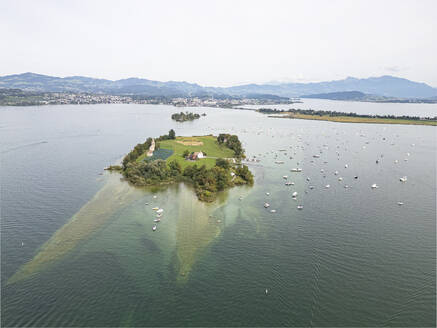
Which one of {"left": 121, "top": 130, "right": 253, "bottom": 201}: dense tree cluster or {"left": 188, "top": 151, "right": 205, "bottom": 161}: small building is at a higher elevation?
{"left": 188, "top": 151, "right": 205, "bottom": 161}: small building

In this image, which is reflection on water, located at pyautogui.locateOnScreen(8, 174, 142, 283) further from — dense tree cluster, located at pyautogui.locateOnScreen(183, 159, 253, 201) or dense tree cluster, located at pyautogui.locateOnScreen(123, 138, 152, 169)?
dense tree cluster, located at pyautogui.locateOnScreen(183, 159, 253, 201)

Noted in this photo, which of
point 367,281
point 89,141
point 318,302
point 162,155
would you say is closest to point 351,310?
point 318,302

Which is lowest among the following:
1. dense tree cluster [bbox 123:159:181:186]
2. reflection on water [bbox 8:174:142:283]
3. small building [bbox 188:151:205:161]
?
reflection on water [bbox 8:174:142:283]

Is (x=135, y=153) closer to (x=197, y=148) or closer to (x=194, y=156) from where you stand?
(x=194, y=156)

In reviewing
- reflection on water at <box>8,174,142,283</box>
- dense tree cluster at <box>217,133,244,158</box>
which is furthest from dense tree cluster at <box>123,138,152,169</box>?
dense tree cluster at <box>217,133,244,158</box>

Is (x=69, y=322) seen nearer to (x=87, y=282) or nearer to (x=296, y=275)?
(x=87, y=282)

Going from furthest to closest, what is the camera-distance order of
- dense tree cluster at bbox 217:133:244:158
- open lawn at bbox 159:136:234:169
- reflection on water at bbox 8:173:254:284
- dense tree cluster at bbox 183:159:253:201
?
dense tree cluster at bbox 217:133:244:158 < open lawn at bbox 159:136:234:169 < dense tree cluster at bbox 183:159:253:201 < reflection on water at bbox 8:173:254:284

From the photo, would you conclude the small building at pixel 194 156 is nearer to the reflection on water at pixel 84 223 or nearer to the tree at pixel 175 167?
the tree at pixel 175 167

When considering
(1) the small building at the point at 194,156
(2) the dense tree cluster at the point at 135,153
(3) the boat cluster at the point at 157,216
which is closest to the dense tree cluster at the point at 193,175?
(2) the dense tree cluster at the point at 135,153
